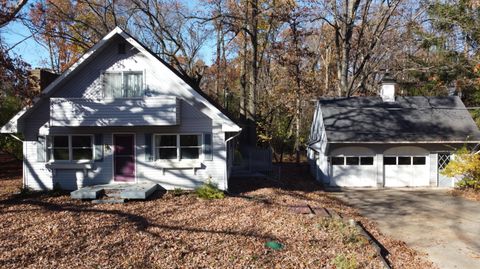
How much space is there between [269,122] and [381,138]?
1236 centimetres

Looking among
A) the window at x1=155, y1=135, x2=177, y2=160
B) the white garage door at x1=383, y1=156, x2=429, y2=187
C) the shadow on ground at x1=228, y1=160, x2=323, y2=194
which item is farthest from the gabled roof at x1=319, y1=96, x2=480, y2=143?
the window at x1=155, y1=135, x2=177, y2=160

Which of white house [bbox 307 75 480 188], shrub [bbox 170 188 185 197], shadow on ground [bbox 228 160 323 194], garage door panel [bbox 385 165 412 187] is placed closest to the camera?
shrub [bbox 170 188 185 197]

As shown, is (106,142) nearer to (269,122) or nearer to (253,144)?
(253,144)

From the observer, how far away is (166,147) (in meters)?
15.3

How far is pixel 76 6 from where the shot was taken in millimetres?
29500

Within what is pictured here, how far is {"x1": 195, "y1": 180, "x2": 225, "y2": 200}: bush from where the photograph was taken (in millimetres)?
14219

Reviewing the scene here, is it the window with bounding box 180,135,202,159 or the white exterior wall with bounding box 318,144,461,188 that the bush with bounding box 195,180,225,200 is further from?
the white exterior wall with bounding box 318,144,461,188

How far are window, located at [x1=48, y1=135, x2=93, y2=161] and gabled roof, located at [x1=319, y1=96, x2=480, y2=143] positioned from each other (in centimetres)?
1146

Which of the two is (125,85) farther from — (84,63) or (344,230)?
(344,230)

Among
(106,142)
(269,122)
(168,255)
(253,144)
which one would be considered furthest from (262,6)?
(168,255)

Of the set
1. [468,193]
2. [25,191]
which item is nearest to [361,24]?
[468,193]

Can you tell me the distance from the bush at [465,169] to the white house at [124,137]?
11.3 metres

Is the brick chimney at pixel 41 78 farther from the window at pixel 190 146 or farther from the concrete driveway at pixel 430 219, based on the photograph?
the concrete driveway at pixel 430 219

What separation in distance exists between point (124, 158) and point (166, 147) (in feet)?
6.13
